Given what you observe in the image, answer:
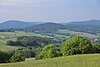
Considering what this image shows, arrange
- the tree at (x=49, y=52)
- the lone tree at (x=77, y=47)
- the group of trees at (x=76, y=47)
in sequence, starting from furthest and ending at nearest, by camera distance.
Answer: the tree at (x=49, y=52)
the group of trees at (x=76, y=47)
the lone tree at (x=77, y=47)

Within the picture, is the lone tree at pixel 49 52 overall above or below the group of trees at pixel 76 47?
below

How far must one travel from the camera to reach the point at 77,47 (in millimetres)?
75188

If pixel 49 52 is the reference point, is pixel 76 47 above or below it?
above

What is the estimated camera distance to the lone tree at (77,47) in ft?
244

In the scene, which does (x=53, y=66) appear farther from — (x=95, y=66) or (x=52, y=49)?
(x=52, y=49)

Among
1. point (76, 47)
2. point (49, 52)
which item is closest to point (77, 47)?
point (76, 47)

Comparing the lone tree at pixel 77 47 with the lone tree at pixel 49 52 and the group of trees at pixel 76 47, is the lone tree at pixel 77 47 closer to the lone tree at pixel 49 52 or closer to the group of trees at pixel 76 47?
the group of trees at pixel 76 47

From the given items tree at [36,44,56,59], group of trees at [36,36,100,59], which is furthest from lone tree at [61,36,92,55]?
tree at [36,44,56,59]

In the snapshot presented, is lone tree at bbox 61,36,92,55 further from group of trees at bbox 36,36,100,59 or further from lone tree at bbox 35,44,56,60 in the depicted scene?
lone tree at bbox 35,44,56,60

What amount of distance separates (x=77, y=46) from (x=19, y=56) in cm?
2614

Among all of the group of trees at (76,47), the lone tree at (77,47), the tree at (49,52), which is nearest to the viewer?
the lone tree at (77,47)

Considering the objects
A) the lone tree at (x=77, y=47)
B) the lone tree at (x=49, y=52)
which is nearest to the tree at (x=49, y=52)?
the lone tree at (x=49, y=52)

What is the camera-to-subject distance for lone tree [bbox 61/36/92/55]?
2928 inches

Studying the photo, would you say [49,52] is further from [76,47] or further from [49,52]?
[76,47]
